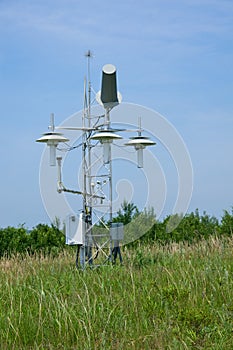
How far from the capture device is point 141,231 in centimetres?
973

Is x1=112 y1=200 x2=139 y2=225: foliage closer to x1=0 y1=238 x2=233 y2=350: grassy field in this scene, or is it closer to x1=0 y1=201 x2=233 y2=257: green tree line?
x1=0 y1=201 x2=233 y2=257: green tree line

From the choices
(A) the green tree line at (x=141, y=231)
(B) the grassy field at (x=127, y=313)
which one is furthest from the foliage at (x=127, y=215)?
(B) the grassy field at (x=127, y=313)

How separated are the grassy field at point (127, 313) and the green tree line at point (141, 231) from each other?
3.35 meters

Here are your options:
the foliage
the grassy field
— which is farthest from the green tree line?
the grassy field

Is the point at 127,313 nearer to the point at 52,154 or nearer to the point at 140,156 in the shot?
the point at 52,154

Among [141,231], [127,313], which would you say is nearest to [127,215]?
[141,231]

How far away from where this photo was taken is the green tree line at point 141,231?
31.9 ft

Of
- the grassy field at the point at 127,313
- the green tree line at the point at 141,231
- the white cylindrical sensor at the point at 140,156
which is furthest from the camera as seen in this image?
the green tree line at the point at 141,231

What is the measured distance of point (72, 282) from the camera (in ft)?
19.6

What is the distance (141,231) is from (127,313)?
5131 millimetres

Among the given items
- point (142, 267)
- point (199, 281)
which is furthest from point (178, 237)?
point (199, 281)

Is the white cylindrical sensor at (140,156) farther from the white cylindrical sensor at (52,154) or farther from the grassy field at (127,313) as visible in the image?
the grassy field at (127,313)

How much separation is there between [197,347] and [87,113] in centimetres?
430

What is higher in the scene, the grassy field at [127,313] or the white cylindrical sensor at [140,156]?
the white cylindrical sensor at [140,156]
